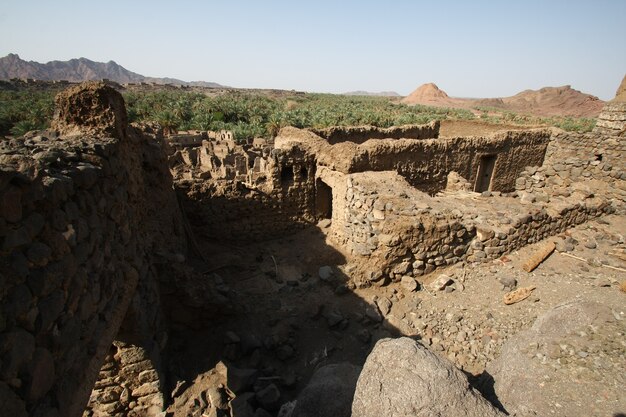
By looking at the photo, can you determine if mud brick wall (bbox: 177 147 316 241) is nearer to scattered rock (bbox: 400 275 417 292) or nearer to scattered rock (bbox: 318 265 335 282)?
scattered rock (bbox: 318 265 335 282)

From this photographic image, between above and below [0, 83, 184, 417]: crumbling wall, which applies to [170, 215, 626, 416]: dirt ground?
below

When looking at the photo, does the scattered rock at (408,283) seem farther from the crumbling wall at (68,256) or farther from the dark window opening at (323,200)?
the crumbling wall at (68,256)

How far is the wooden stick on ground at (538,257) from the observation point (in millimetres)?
6918

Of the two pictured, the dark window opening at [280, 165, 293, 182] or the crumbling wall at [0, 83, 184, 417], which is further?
the dark window opening at [280, 165, 293, 182]

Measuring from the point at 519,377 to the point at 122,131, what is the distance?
613 cm

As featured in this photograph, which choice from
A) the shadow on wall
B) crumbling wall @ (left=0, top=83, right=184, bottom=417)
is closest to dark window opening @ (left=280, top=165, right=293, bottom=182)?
the shadow on wall

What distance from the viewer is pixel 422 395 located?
117 inches

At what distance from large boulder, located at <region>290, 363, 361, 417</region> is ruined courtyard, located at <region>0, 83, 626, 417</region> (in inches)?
1.3

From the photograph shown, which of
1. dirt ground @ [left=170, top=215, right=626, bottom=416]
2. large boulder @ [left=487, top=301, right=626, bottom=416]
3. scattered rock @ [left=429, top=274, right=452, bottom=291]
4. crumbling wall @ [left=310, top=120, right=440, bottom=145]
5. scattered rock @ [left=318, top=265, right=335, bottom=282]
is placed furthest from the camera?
crumbling wall @ [left=310, top=120, right=440, bottom=145]

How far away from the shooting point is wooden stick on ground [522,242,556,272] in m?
6.92

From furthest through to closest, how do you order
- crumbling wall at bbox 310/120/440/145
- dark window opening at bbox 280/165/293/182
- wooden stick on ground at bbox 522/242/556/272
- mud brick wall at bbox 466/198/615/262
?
crumbling wall at bbox 310/120/440/145 → dark window opening at bbox 280/165/293/182 → mud brick wall at bbox 466/198/615/262 → wooden stick on ground at bbox 522/242/556/272

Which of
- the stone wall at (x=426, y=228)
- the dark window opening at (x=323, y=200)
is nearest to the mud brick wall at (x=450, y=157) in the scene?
the dark window opening at (x=323, y=200)

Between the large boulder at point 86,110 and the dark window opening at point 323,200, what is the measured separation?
20.8ft

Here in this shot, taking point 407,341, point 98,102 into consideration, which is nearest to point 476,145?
point 407,341
